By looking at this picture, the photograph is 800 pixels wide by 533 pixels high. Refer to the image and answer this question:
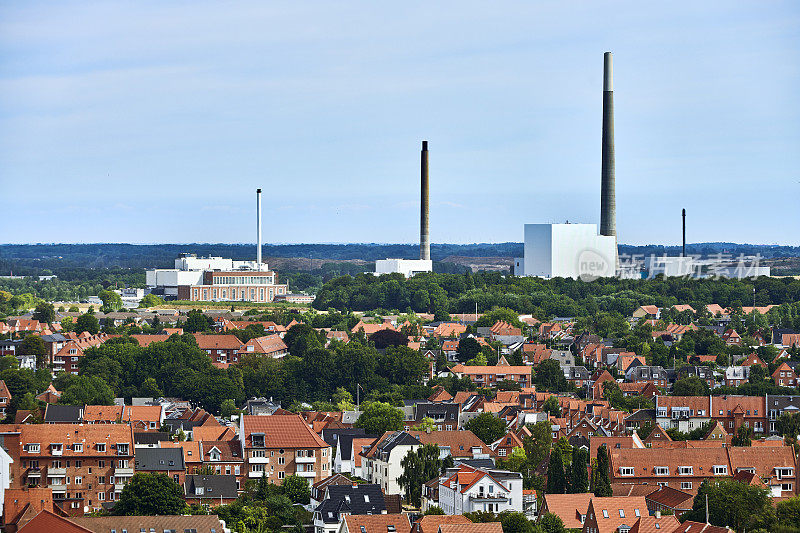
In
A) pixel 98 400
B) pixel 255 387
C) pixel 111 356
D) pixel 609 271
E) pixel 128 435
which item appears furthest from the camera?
pixel 609 271

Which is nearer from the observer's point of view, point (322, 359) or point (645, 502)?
point (645, 502)

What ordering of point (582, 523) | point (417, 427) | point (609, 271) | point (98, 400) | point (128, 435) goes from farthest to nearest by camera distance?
point (609, 271)
point (98, 400)
point (417, 427)
point (128, 435)
point (582, 523)

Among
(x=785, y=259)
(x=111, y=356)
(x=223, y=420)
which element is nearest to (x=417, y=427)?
(x=223, y=420)

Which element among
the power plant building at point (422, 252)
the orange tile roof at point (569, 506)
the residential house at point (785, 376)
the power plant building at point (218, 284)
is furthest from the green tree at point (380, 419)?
the power plant building at point (218, 284)

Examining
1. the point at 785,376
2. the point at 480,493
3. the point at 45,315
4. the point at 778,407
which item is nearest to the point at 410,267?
the point at 45,315

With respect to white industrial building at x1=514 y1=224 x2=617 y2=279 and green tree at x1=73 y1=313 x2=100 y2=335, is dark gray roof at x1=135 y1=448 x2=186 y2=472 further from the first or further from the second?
white industrial building at x1=514 y1=224 x2=617 y2=279

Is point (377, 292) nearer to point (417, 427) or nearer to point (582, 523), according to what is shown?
point (417, 427)

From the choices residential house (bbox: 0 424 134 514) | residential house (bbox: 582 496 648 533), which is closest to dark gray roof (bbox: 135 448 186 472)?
residential house (bbox: 0 424 134 514)
